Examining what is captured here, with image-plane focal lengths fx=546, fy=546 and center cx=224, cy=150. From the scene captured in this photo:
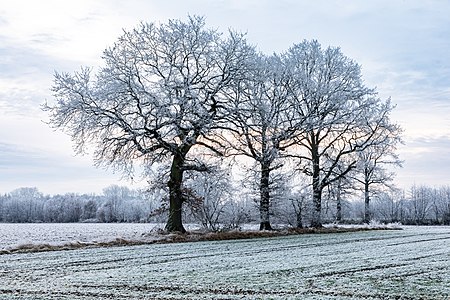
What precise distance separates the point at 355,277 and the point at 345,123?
1069 inches

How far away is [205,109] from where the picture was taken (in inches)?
1268

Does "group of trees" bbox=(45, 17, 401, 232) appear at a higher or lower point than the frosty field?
higher

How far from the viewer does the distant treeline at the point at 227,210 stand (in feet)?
113

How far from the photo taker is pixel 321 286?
13555mm

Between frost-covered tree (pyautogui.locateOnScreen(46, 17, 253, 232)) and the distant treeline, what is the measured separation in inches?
73.7

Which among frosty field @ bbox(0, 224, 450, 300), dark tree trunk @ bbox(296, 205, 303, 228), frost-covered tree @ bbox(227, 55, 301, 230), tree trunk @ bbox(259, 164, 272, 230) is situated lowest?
frosty field @ bbox(0, 224, 450, 300)

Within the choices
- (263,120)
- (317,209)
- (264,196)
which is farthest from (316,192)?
(263,120)

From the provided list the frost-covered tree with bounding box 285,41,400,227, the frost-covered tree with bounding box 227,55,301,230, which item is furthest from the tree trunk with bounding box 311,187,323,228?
the frost-covered tree with bounding box 227,55,301,230

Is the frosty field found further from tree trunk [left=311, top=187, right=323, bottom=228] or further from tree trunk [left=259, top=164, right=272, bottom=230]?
tree trunk [left=311, top=187, right=323, bottom=228]

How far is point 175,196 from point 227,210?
3.75 m

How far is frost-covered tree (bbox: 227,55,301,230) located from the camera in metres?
34.3

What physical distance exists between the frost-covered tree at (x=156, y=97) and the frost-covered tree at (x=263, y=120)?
4.82ft

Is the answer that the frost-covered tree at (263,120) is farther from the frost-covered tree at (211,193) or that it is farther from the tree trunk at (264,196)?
the frost-covered tree at (211,193)

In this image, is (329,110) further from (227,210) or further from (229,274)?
(229,274)
